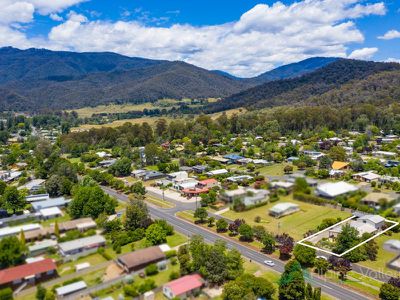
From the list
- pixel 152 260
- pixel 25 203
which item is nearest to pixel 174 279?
pixel 152 260

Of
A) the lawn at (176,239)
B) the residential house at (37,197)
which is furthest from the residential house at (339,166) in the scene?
the residential house at (37,197)

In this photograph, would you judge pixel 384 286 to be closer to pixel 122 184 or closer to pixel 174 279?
pixel 174 279

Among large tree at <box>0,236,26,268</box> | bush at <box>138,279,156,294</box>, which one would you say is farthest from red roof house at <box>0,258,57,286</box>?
bush at <box>138,279,156,294</box>

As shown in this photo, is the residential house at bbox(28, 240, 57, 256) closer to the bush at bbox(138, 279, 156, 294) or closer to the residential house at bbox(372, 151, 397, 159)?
the bush at bbox(138, 279, 156, 294)

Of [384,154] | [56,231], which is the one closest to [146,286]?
[56,231]

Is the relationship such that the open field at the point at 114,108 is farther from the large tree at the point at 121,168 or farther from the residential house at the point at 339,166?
the residential house at the point at 339,166
